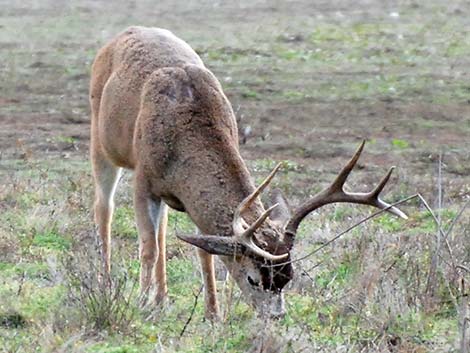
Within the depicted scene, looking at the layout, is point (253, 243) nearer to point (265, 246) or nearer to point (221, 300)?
point (265, 246)

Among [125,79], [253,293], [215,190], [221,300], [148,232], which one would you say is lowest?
[221,300]

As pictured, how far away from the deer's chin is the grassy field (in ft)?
0.34

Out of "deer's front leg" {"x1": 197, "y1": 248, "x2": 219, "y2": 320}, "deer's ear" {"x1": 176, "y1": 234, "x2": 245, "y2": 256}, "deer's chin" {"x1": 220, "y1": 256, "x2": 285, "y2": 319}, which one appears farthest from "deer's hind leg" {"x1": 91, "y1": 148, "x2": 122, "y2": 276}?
"deer's ear" {"x1": 176, "y1": 234, "x2": 245, "y2": 256}

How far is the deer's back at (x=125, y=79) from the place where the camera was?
9.41 meters

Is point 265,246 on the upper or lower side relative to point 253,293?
upper

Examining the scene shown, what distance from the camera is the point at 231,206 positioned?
26.6 ft

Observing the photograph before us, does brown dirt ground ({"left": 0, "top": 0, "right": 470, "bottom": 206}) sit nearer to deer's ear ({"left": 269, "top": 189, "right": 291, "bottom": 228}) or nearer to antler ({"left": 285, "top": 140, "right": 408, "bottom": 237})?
deer's ear ({"left": 269, "top": 189, "right": 291, "bottom": 228})

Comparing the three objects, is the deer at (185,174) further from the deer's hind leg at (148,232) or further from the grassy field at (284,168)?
the grassy field at (284,168)

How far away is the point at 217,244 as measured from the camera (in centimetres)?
768

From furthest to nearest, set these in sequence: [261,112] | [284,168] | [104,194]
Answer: [261,112]
[284,168]
[104,194]

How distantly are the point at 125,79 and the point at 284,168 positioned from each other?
17.2 feet

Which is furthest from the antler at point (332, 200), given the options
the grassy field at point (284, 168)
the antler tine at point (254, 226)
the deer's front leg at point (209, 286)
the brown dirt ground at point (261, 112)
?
the brown dirt ground at point (261, 112)

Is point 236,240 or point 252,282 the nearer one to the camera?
point 236,240

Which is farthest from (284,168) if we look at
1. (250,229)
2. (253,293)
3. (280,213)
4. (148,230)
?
(250,229)
